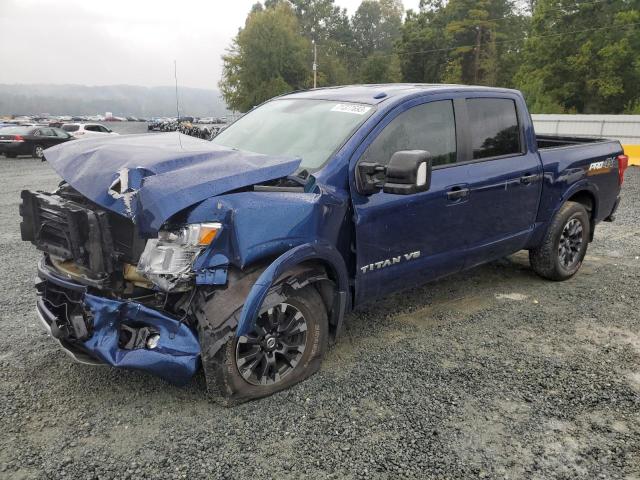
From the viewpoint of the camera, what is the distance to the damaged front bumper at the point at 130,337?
9.09 ft

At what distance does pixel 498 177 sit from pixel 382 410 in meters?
2.21

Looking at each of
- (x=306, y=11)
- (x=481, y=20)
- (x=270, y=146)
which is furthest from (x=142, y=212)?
(x=306, y=11)

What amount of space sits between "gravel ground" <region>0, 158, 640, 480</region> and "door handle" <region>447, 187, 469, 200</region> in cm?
104

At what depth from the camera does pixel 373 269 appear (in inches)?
139

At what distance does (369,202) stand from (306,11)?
317 feet

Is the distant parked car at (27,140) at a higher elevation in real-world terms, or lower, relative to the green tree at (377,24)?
lower

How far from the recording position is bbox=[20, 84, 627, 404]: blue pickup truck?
2762 millimetres

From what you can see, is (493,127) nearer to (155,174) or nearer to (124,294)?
(155,174)

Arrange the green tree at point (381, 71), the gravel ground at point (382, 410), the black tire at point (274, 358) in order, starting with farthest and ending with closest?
1. the green tree at point (381, 71)
2. the black tire at point (274, 358)
3. the gravel ground at point (382, 410)

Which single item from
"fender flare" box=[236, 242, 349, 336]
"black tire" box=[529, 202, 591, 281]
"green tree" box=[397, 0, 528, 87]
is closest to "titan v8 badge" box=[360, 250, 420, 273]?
"fender flare" box=[236, 242, 349, 336]

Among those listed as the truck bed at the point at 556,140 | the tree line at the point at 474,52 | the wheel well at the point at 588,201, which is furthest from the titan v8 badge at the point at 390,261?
the tree line at the point at 474,52

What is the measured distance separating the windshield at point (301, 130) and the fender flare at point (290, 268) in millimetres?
575

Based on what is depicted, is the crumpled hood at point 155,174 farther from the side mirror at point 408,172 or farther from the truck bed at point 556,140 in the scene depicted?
the truck bed at point 556,140

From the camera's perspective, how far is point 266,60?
201ft
